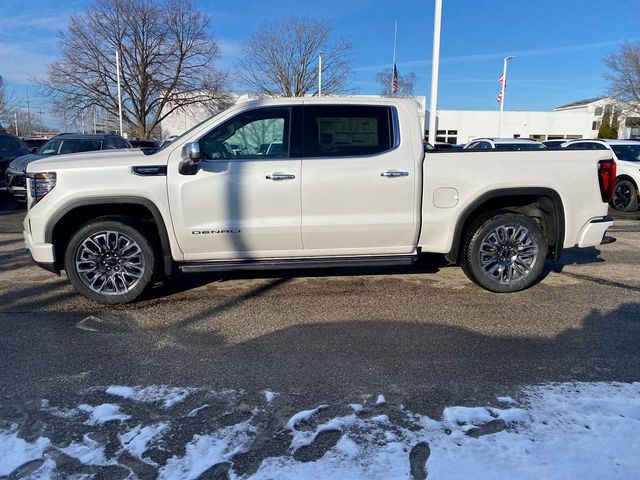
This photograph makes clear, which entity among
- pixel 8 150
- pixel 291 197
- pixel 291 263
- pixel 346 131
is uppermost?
pixel 346 131

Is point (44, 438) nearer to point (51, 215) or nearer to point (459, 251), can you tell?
point (51, 215)

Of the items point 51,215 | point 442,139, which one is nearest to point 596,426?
point 51,215

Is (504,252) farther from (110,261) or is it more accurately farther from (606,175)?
(110,261)

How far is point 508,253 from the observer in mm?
5000

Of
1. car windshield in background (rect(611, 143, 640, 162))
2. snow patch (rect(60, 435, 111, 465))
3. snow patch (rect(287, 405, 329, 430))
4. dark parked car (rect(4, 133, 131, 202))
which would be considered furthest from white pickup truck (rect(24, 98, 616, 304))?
car windshield in background (rect(611, 143, 640, 162))

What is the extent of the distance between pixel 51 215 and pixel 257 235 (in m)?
1.95

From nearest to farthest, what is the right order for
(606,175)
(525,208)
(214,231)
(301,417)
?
1. (301,417)
2. (214,231)
3. (606,175)
4. (525,208)

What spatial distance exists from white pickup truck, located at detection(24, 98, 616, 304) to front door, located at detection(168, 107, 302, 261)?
0.01 metres

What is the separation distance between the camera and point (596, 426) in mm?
2633

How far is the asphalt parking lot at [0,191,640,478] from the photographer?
2.97 metres

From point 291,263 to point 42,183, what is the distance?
8.22 feet

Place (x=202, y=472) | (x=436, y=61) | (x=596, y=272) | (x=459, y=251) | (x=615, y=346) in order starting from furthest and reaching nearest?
(x=436, y=61)
(x=596, y=272)
(x=459, y=251)
(x=615, y=346)
(x=202, y=472)

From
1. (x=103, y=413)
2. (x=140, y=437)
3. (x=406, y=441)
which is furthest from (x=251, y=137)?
(x=406, y=441)

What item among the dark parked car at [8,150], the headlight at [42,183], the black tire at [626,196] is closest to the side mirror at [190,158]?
the headlight at [42,183]
